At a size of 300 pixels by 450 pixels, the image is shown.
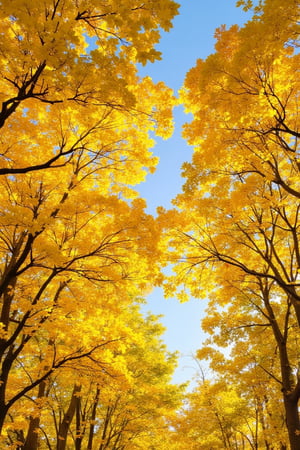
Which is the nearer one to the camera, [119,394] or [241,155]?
[241,155]

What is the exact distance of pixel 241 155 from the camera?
18.6 ft

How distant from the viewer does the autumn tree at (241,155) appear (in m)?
4.16

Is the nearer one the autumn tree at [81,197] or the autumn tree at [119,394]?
the autumn tree at [81,197]

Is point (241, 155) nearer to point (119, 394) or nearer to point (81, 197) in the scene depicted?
point (81, 197)

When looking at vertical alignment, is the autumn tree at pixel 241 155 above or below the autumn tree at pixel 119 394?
above

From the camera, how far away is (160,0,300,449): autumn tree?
4156mm

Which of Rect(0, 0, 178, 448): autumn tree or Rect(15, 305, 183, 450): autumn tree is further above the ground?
Rect(0, 0, 178, 448): autumn tree

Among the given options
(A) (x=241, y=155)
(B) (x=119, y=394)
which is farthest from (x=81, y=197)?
(B) (x=119, y=394)

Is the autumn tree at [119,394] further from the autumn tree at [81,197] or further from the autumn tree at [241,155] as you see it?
the autumn tree at [241,155]

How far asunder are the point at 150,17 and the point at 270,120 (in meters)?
2.83

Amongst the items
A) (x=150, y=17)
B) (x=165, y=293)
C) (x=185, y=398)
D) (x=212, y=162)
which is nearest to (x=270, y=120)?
(x=212, y=162)

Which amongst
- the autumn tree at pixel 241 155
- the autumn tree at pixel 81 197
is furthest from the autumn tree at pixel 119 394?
the autumn tree at pixel 241 155

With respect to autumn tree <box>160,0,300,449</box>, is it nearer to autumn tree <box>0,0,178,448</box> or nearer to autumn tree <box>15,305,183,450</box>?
autumn tree <box>0,0,178,448</box>

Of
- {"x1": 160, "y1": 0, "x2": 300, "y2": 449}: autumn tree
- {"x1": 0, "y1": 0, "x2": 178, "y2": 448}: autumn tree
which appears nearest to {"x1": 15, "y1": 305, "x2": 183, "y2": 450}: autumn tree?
{"x1": 0, "y1": 0, "x2": 178, "y2": 448}: autumn tree
